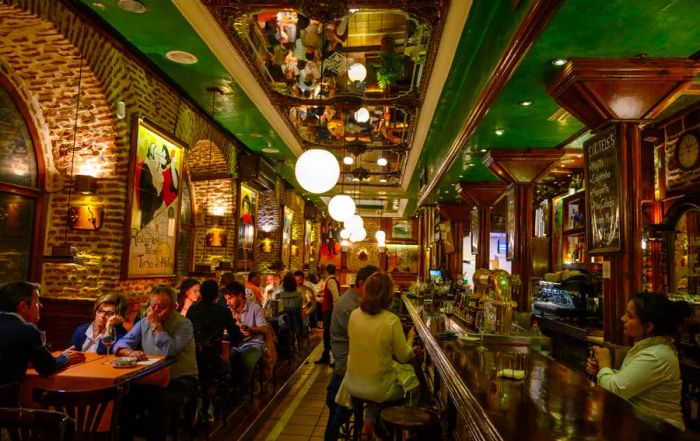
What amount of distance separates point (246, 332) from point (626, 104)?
15.3 ft

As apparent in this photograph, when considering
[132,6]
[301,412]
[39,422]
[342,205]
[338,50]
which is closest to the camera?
[39,422]

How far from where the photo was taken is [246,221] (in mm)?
9781

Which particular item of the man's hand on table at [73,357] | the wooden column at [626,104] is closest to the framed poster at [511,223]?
the wooden column at [626,104]

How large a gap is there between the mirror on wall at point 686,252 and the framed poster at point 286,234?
8.91 meters

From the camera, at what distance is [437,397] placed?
459 centimetres

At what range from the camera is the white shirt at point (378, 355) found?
3.19 m

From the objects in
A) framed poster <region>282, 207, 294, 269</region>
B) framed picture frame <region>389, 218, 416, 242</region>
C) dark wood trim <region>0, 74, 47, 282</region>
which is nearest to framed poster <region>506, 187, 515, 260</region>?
dark wood trim <region>0, 74, 47, 282</region>

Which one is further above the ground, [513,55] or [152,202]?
[513,55]

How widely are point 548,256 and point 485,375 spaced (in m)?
7.84

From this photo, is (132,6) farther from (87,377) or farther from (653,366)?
(653,366)

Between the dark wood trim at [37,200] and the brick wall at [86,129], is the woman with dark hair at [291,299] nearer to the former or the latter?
the brick wall at [86,129]

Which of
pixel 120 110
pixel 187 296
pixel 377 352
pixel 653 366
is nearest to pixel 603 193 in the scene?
pixel 653 366

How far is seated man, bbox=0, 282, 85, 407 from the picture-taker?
2.82 meters

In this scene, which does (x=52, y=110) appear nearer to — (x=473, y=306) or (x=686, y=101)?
(x=473, y=306)
